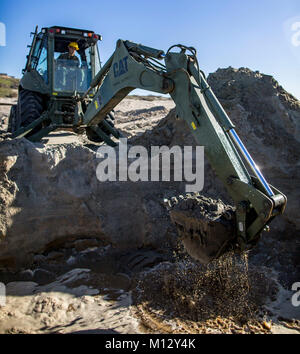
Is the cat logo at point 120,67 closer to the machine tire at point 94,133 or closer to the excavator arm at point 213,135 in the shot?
the excavator arm at point 213,135

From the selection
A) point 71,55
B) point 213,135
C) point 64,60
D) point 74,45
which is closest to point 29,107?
point 64,60

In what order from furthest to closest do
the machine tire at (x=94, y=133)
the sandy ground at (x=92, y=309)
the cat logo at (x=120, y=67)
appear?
the machine tire at (x=94, y=133)
the cat logo at (x=120, y=67)
the sandy ground at (x=92, y=309)

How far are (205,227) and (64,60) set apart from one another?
5233 millimetres

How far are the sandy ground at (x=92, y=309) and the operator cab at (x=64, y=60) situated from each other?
387 centimetres

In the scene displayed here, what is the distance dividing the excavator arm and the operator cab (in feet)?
10.4

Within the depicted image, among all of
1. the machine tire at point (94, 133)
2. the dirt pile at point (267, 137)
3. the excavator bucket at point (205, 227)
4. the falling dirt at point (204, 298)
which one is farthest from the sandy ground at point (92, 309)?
the machine tire at point (94, 133)

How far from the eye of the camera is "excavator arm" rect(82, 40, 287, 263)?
2544 millimetres

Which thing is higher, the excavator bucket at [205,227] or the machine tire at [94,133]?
the machine tire at [94,133]

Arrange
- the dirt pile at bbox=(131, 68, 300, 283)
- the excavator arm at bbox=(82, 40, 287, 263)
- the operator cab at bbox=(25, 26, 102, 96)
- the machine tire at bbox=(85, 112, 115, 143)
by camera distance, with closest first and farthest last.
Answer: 1. the excavator arm at bbox=(82, 40, 287, 263)
2. the dirt pile at bbox=(131, 68, 300, 283)
3. the operator cab at bbox=(25, 26, 102, 96)
4. the machine tire at bbox=(85, 112, 115, 143)

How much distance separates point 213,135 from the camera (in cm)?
274

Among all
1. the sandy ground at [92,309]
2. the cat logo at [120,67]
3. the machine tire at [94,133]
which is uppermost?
the cat logo at [120,67]

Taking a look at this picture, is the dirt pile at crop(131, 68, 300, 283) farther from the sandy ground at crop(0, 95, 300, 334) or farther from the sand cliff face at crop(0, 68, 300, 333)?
the sandy ground at crop(0, 95, 300, 334)

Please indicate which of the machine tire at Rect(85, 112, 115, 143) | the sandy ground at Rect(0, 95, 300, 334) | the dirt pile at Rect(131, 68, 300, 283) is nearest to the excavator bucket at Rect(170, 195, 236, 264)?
the sandy ground at Rect(0, 95, 300, 334)

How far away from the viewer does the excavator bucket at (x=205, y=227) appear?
261cm
